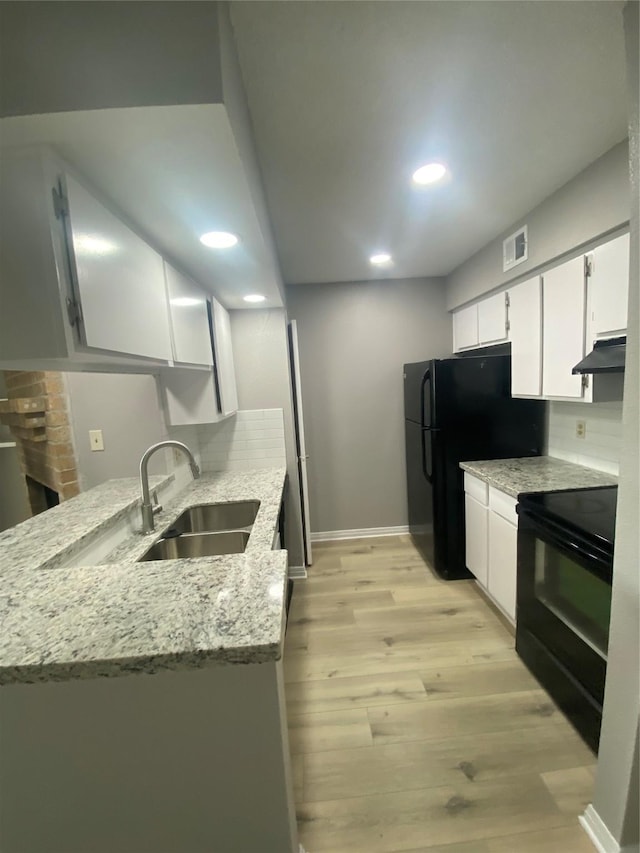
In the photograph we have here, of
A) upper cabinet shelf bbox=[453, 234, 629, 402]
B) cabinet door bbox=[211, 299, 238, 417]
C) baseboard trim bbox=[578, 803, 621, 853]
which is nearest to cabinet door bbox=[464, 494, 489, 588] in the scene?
upper cabinet shelf bbox=[453, 234, 629, 402]

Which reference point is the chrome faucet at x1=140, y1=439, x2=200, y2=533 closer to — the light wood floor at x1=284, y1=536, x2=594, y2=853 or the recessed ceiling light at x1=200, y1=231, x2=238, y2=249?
the recessed ceiling light at x1=200, y1=231, x2=238, y2=249

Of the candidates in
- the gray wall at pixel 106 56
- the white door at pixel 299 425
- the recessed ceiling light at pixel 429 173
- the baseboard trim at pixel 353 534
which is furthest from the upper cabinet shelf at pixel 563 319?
the baseboard trim at pixel 353 534

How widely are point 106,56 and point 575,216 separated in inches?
80.7

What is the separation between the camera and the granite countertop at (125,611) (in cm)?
70

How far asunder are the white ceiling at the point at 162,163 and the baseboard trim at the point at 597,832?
2346 millimetres

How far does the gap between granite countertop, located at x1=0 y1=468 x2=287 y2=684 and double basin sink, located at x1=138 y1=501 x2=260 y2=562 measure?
10.3 inches

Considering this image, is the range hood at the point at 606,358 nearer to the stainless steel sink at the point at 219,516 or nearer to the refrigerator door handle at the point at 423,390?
the refrigerator door handle at the point at 423,390

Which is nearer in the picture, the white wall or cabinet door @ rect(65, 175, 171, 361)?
cabinet door @ rect(65, 175, 171, 361)

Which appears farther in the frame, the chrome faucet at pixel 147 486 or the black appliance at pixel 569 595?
the chrome faucet at pixel 147 486

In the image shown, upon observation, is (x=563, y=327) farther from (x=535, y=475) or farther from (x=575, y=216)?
(x=535, y=475)

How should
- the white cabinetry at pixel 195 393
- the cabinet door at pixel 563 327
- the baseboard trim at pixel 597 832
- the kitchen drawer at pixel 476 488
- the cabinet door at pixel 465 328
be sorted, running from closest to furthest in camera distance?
the baseboard trim at pixel 597 832 < the cabinet door at pixel 563 327 < the white cabinetry at pixel 195 393 < the kitchen drawer at pixel 476 488 < the cabinet door at pixel 465 328

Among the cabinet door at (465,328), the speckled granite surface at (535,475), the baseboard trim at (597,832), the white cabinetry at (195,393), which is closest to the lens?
the baseboard trim at (597,832)

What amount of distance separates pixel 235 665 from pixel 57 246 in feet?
3.41

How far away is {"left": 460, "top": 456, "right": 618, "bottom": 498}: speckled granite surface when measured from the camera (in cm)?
193
